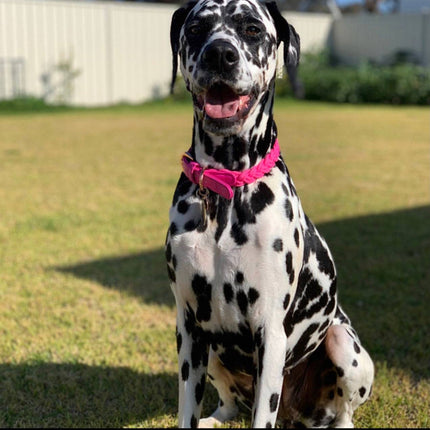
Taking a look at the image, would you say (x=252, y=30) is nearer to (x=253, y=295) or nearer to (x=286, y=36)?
(x=286, y=36)

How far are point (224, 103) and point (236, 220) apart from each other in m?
0.46

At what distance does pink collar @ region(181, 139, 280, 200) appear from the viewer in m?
2.64

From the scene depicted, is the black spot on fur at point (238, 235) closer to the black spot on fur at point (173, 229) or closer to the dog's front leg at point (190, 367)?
the black spot on fur at point (173, 229)

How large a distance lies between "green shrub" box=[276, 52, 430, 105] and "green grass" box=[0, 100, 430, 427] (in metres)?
8.90

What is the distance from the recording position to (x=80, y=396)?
3.69 m

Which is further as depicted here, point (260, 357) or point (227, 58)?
point (260, 357)

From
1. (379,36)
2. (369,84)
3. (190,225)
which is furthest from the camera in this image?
(379,36)

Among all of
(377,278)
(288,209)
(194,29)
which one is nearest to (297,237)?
(288,209)

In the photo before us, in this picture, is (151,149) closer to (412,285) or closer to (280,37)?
(412,285)

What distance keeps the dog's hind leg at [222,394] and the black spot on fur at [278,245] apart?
2.66 ft

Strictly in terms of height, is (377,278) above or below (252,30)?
below

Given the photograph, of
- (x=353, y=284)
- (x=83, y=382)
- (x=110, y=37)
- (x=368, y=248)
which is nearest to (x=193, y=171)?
(x=83, y=382)

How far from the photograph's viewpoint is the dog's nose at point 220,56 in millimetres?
2457

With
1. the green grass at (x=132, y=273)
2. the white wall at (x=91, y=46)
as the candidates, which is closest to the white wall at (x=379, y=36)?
the white wall at (x=91, y=46)
